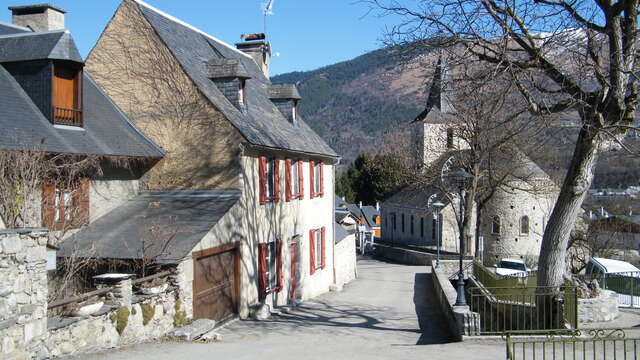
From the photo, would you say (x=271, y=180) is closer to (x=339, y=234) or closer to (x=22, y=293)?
(x=339, y=234)

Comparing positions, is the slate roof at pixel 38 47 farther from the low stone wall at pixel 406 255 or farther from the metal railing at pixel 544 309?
the low stone wall at pixel 406 255

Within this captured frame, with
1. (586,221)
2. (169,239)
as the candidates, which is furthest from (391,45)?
(586,221)

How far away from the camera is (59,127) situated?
14430 millimetres

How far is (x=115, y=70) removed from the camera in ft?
60.0

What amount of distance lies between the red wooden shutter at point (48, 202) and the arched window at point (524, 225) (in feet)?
140

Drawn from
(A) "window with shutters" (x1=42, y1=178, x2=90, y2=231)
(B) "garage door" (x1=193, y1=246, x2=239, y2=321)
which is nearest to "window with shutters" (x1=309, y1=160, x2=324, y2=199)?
(B) "garage door" (x1=193, y1=246, x2=239, y2=321)

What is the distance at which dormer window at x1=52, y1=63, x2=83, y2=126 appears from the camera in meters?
14.5

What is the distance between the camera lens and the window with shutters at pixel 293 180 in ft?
69.2

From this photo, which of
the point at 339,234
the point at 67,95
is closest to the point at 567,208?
the point at 67,95

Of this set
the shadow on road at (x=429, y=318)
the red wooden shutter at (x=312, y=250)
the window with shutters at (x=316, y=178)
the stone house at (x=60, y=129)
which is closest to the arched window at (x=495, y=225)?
the shadow on road at (x=429, y=318)

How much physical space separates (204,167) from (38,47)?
211 inches

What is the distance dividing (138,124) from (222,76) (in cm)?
314

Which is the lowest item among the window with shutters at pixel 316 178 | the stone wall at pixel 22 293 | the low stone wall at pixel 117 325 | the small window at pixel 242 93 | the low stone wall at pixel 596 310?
the low stone wall at pixel 596 310

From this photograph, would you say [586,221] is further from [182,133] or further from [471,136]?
[182,133]
